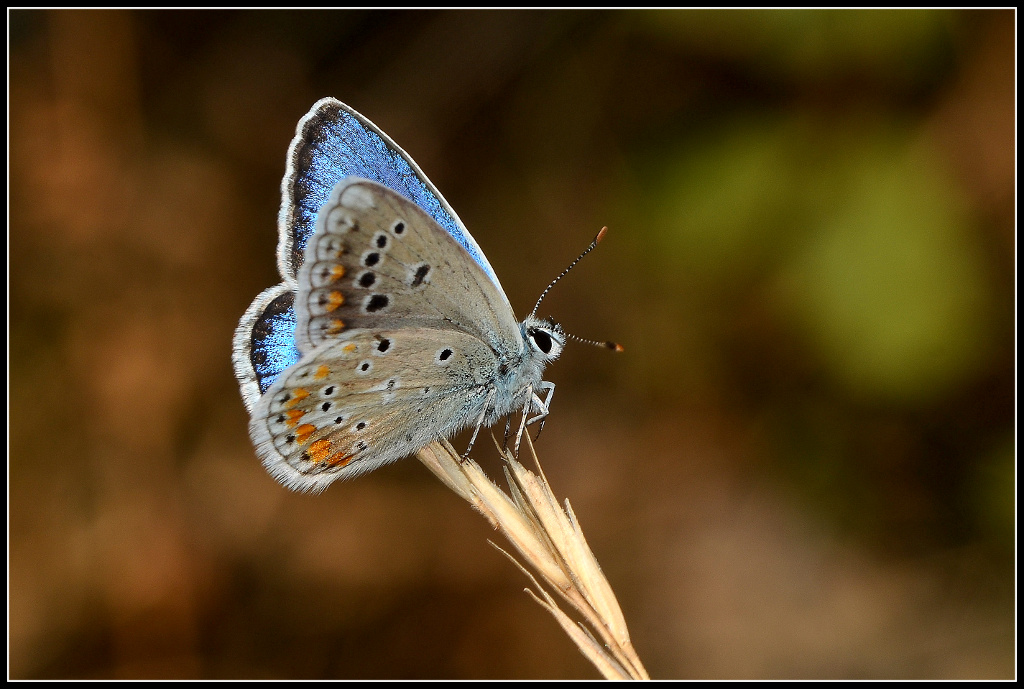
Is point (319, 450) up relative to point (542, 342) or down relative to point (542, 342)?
up

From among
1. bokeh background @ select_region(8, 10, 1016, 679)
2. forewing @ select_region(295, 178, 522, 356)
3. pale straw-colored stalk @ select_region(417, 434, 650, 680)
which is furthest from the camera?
bokeh background @ select_region(8, 10, 1016, 679)

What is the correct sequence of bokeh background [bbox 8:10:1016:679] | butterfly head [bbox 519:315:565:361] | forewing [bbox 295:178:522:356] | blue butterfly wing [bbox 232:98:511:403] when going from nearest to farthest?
forewing [bbox 295:178:522:356] < blue butterfly wing [bbox 232:98:511:403] < butterfly head [bbox 519:315:565:361] < bokeh background [bbox 8:10:1016:679]

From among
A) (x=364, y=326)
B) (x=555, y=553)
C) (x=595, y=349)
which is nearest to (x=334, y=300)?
(x=364, y=326)

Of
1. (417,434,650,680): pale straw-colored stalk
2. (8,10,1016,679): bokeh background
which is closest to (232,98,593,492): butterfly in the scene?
(417,434,650,680): pale straw-colored stalk

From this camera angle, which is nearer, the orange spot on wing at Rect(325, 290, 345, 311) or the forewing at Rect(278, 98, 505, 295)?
the orange spot on wing at Rect(325, 290, 345, 311)

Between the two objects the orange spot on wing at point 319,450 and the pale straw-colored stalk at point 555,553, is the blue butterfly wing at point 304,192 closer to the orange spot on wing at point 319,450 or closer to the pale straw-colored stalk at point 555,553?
the orange spot on wing at point 319,450

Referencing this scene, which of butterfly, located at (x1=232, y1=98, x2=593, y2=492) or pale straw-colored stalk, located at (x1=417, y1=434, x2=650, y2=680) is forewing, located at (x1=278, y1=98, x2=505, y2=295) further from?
pale straw-colored stalk, located at (x1=417, y1=434, x2=650, y2=680)

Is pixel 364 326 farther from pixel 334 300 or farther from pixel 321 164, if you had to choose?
pixel 321 164

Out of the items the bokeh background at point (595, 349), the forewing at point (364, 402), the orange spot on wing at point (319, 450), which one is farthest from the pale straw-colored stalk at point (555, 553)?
the bokeh background at point (595, 349)

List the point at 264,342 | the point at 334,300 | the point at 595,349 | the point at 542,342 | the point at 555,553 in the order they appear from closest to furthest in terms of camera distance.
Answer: the point at 555,553
the point at 334,300
the point at 264,342
the point at 542,342
the point at 595,349
